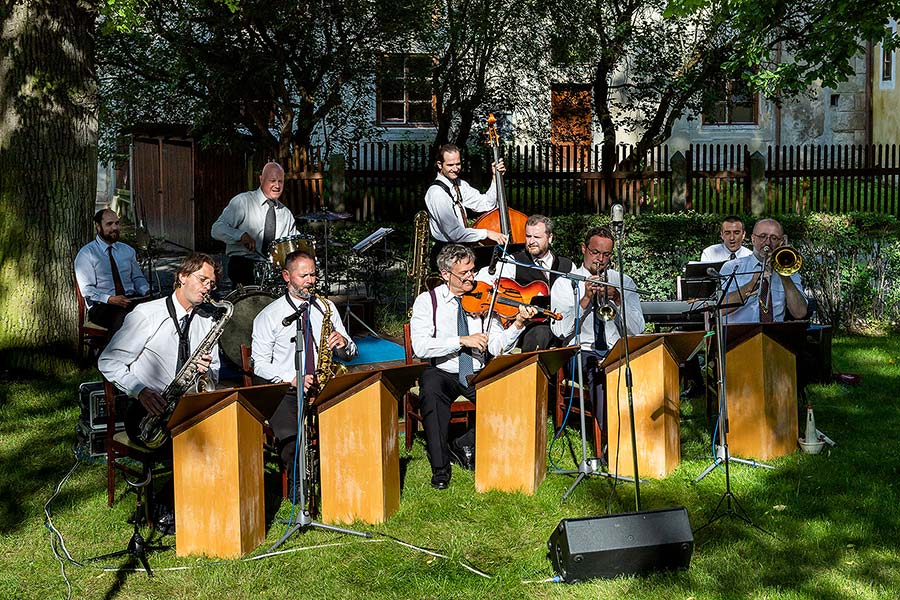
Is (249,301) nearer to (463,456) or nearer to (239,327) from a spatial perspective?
(239,327)

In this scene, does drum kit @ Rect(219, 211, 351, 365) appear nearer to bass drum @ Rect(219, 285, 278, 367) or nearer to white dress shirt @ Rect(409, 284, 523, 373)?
bass drum @ Rect(219, 285, 278, 367)

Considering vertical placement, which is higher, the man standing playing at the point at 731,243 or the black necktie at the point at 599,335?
the man standing playing at the point at 731,243

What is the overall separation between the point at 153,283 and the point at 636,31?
25.4ft

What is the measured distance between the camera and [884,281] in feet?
44.0

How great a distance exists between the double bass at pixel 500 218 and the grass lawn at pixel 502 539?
258 cm

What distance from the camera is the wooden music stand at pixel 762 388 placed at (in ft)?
27.9

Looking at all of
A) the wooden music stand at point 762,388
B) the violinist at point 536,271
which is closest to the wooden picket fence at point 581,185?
the violinist at point 536,271

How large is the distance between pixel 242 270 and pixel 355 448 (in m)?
4.14

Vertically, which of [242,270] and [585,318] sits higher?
[242,270]

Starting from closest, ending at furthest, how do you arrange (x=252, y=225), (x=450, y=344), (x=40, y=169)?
(x=450, y=344)
(x=252, y=225)
(x=40, y=169)

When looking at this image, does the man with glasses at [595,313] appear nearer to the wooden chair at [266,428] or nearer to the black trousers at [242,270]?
the wooden chair at [266,428]

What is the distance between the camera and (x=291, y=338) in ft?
25.5

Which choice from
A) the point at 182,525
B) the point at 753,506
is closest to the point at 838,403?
the point at 753,506

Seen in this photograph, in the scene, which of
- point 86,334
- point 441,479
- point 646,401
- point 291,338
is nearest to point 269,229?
point 86,334
